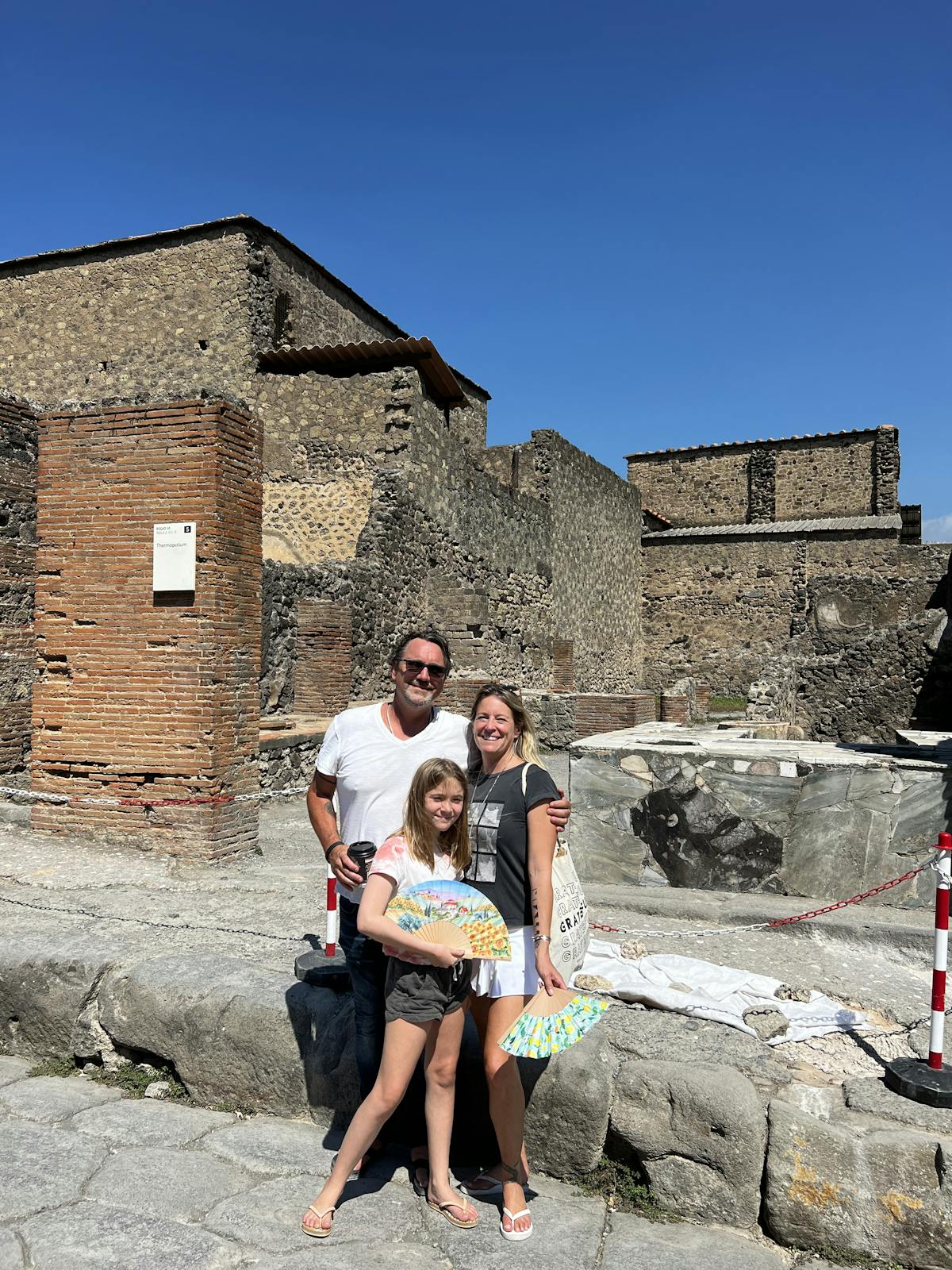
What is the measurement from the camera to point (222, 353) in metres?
16.3

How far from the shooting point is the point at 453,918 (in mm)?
2352

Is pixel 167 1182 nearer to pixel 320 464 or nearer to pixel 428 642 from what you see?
pixel 428 642

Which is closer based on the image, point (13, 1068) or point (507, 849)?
point (507, 849)

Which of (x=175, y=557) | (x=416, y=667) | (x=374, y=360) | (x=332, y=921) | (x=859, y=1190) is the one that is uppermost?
(x=374, y=360)

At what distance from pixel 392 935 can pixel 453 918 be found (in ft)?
0.53

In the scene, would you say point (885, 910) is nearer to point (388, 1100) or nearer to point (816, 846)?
point (816, 846)

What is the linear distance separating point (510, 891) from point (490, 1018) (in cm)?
34

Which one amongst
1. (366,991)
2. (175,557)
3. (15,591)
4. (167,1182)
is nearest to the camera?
(167,1182)

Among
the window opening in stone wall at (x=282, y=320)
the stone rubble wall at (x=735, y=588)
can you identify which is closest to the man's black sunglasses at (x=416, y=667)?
the window opening in stone wall at (x=282, y=320)

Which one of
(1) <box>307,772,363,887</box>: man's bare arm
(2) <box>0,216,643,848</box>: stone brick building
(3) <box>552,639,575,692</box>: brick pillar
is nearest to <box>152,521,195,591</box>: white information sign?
(2) <box>0,216,643,848</box>: stone brick building

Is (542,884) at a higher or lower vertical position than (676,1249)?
higher

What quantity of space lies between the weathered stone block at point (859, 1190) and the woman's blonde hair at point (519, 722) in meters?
1.12

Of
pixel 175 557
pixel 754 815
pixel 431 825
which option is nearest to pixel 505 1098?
pixel 431 825

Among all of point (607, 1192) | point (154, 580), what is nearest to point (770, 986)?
point (607, 1192)
